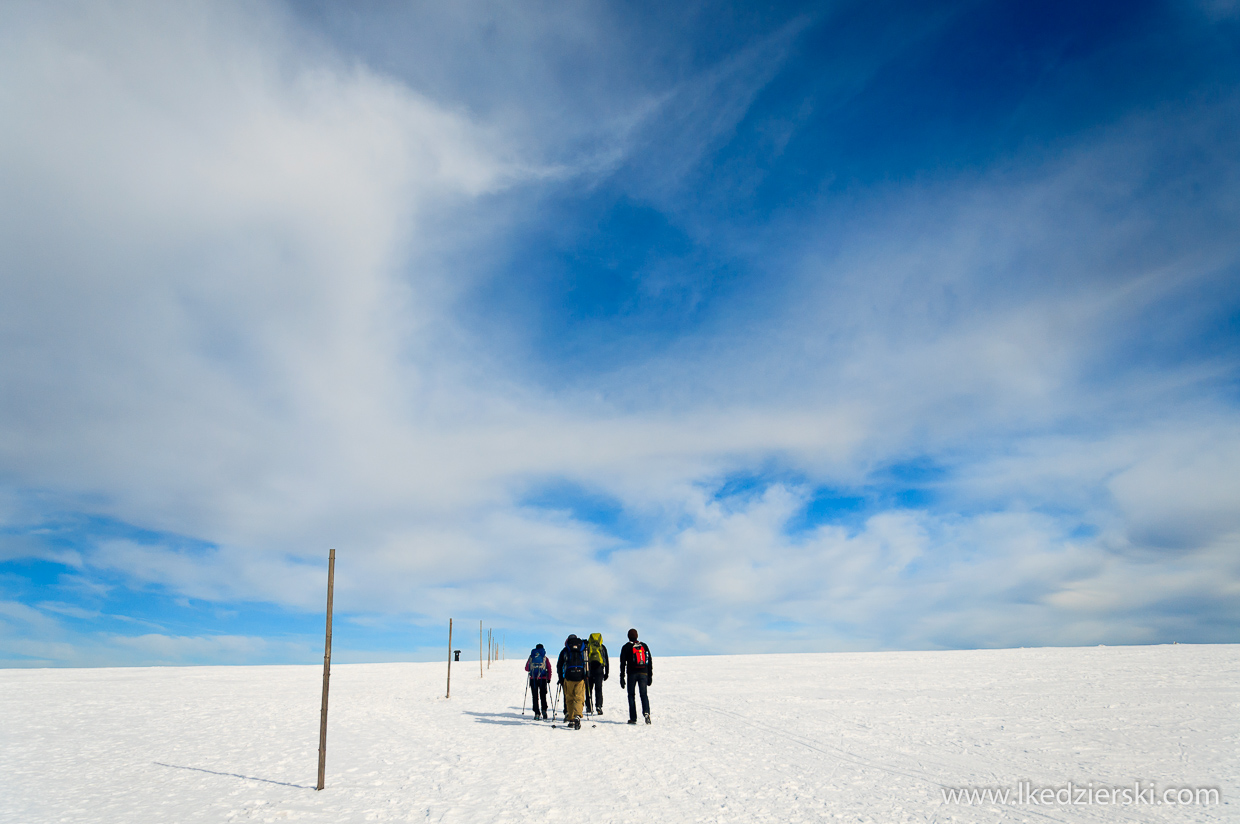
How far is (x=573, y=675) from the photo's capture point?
19.2m

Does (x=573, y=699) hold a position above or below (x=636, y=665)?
below

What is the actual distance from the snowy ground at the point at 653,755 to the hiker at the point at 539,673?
1045 millimetres

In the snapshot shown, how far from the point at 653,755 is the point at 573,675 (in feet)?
17.1

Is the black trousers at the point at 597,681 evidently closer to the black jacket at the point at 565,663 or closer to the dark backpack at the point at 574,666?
the black jacket at the point at 565,663

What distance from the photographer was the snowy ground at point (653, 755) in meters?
10.4

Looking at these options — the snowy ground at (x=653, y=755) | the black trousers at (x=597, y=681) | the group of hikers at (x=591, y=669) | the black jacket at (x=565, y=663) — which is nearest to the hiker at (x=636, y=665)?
the group of hikers at (x=591, y=669)

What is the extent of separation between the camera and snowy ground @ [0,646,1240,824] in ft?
34.0

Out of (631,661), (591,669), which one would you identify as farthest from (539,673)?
(631,661)

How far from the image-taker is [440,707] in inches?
984

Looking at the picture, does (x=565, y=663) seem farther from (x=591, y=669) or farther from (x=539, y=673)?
(x=539, y=673)

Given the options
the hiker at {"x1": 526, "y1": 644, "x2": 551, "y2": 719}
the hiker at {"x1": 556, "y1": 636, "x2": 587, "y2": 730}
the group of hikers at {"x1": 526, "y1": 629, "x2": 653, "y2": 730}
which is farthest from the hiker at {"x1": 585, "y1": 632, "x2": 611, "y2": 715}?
the hiker at {"x1": 526, "y1": 644, "x2": 551, "y2": 719}

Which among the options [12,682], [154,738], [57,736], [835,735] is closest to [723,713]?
[835,735]

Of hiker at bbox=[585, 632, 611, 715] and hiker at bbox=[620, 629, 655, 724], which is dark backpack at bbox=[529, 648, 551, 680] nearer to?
hiker at bbox=[585, 632, 611, 715]

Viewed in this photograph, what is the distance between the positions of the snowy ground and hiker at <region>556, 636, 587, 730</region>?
67 cm
